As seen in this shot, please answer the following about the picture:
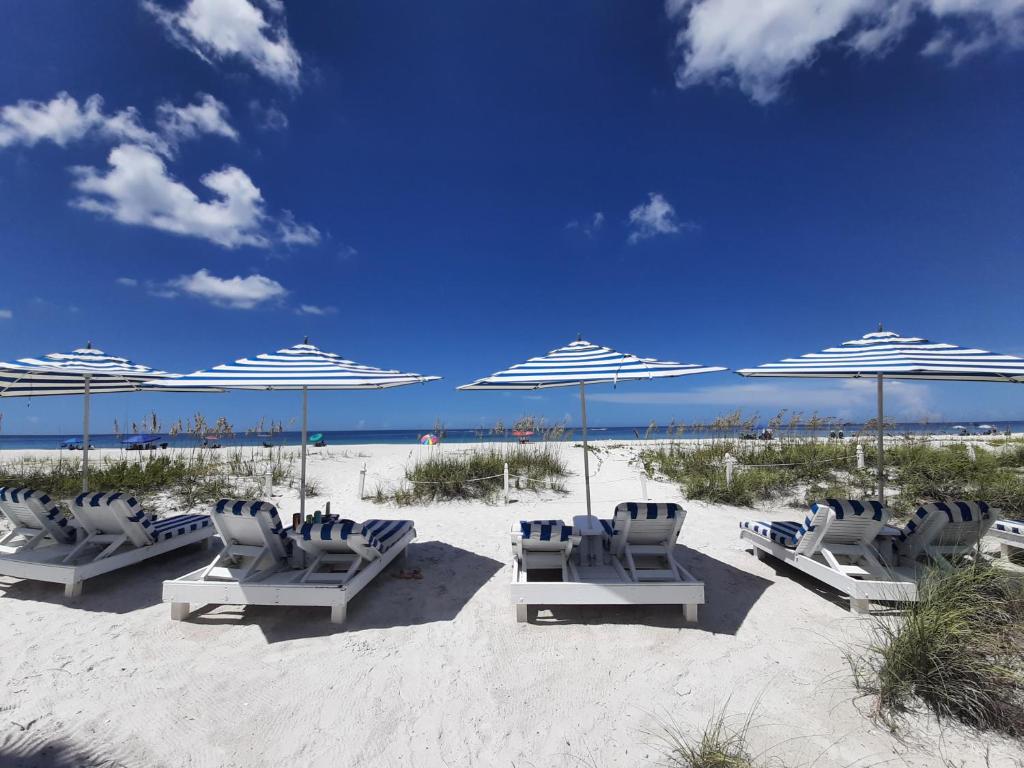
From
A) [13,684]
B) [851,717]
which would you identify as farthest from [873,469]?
[13,684]

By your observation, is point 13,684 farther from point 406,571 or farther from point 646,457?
point 646,457

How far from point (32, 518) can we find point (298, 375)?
3138 millimetres

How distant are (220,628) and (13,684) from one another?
111cm

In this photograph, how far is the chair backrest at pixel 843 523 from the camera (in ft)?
12.8

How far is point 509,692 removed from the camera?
2848 millimetres

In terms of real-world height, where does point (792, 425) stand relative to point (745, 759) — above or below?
above

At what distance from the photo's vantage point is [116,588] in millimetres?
4406

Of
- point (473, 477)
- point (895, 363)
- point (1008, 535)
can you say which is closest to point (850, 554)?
point (895, 363)

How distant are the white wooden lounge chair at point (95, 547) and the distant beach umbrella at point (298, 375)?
1.26 metres

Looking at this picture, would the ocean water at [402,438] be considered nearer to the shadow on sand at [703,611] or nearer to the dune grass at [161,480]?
the dune grass at [161,480]

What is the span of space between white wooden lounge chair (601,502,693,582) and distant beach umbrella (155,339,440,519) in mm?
2230

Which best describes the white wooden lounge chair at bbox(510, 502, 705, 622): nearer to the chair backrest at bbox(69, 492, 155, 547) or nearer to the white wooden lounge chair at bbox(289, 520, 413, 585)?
the white wooden lounge chair at bbox(289, 520, 413, 585)

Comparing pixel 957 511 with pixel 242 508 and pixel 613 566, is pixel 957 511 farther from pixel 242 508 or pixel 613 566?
pixel 242 508

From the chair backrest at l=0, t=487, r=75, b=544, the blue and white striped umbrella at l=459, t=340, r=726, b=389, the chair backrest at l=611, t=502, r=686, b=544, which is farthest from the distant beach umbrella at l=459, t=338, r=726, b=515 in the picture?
the chair backrest at l=0, t=487, r=75, b=544
